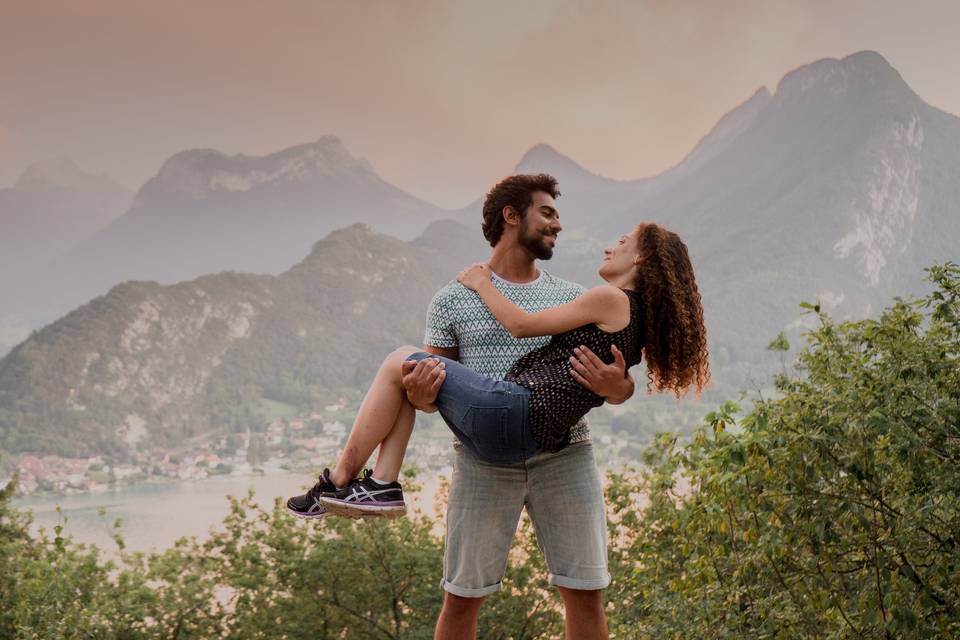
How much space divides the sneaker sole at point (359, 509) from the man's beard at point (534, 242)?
36.0 inches

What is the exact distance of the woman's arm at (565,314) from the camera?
272 cm

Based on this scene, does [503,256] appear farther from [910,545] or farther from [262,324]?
[262,324]

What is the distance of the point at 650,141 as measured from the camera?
271 feet

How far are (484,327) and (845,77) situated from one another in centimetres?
10225

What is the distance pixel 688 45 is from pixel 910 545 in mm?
90456

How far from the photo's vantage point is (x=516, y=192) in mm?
3021

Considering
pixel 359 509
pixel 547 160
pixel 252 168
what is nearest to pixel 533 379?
pixel 359 509

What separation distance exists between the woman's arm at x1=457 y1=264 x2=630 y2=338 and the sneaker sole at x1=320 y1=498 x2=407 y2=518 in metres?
0.62

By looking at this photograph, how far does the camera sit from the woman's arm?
2721 millimetres

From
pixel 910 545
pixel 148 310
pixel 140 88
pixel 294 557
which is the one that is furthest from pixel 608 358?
pixel 140 88

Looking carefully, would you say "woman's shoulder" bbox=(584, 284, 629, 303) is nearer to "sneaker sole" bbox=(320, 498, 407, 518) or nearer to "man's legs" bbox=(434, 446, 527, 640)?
"man's legs" bbox=(434, 446, 527, 640)

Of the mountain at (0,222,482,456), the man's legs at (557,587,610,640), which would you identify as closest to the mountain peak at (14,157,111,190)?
the mountain at (0,222,482,456)

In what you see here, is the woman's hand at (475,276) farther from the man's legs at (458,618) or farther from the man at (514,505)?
the man's legs at (458,618)

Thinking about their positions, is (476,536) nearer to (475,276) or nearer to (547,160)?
(475,276)
